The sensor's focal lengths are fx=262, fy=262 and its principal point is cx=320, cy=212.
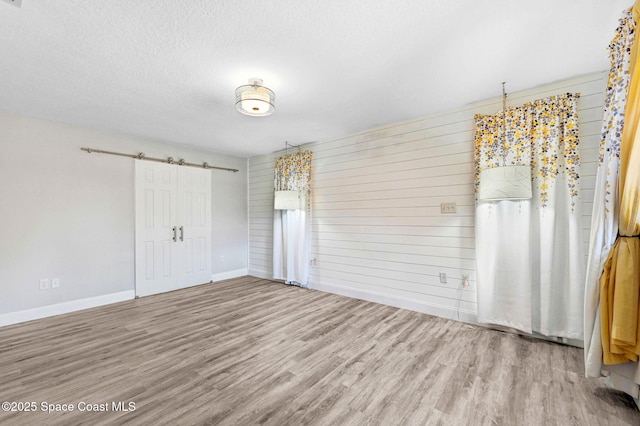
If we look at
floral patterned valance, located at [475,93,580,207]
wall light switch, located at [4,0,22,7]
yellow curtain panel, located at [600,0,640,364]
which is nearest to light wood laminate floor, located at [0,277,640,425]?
yellow curtain panel, located at [600,0,640,364]

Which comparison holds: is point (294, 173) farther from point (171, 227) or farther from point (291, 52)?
point (291, 52)

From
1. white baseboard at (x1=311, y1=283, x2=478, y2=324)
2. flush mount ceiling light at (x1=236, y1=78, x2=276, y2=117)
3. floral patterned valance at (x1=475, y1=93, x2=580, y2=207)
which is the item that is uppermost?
flush mount ceiling light at (x1=236, y1=78, x2=276, y2=117)

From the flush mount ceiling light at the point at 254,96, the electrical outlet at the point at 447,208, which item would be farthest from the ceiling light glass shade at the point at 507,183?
the flush mount ceiling light at the point at 254,96

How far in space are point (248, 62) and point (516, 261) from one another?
330 cm

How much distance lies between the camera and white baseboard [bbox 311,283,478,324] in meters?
3.17

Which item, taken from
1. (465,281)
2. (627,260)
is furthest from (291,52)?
(465,281)

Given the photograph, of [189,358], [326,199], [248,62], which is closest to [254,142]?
[326,199]

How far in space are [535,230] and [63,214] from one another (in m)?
5.90

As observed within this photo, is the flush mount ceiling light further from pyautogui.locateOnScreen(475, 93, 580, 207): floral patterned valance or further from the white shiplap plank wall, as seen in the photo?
pyautogui.locateOnScreen(475, 93, 580, 207): floral patterned valance

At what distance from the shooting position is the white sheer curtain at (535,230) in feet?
8.31

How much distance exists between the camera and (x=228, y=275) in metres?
5.56

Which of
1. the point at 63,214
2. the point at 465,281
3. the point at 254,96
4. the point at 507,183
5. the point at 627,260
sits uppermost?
the point at 254,96

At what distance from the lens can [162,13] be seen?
1.72 meters

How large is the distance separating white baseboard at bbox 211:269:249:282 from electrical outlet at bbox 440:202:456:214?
171 inches
